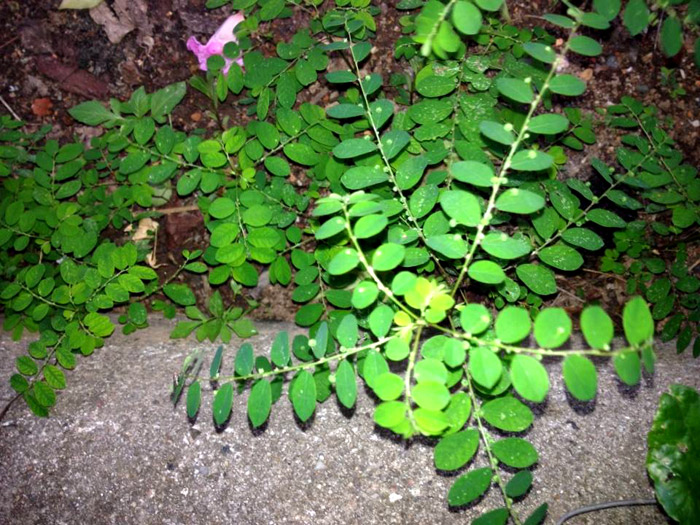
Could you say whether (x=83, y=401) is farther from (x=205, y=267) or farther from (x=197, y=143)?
(x=197, y=143)

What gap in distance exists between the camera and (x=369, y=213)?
48.2 inches

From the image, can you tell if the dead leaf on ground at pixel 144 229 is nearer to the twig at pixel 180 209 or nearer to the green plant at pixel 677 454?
the twig at pixel 180 209

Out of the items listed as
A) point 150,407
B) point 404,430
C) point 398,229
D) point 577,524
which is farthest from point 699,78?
point 150,407

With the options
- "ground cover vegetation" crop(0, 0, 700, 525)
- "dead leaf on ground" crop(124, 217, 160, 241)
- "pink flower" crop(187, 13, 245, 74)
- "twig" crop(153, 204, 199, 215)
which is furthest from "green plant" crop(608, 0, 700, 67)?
"dead leaf on ground" crop(124, 217, 160, 241)

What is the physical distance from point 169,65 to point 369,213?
4.73 feet

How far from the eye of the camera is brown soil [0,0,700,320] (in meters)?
2.02

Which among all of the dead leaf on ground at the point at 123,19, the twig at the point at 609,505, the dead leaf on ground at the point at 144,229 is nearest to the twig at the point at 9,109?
the dead leaf on ground at the point at 123,19

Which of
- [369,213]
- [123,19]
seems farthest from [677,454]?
[123,19]

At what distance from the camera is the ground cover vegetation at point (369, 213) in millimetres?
1264

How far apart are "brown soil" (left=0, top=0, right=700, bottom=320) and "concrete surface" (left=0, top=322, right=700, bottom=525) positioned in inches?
21.4

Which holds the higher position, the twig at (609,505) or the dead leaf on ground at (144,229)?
the twig at (609,505)

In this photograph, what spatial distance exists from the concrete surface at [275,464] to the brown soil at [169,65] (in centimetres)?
54

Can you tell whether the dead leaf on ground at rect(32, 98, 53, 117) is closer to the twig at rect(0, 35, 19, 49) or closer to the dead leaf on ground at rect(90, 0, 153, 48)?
the twig at rect(0, 35, 19, 49)

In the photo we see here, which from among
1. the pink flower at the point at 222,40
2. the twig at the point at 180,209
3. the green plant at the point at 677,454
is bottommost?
the twig at the point at 180,209
